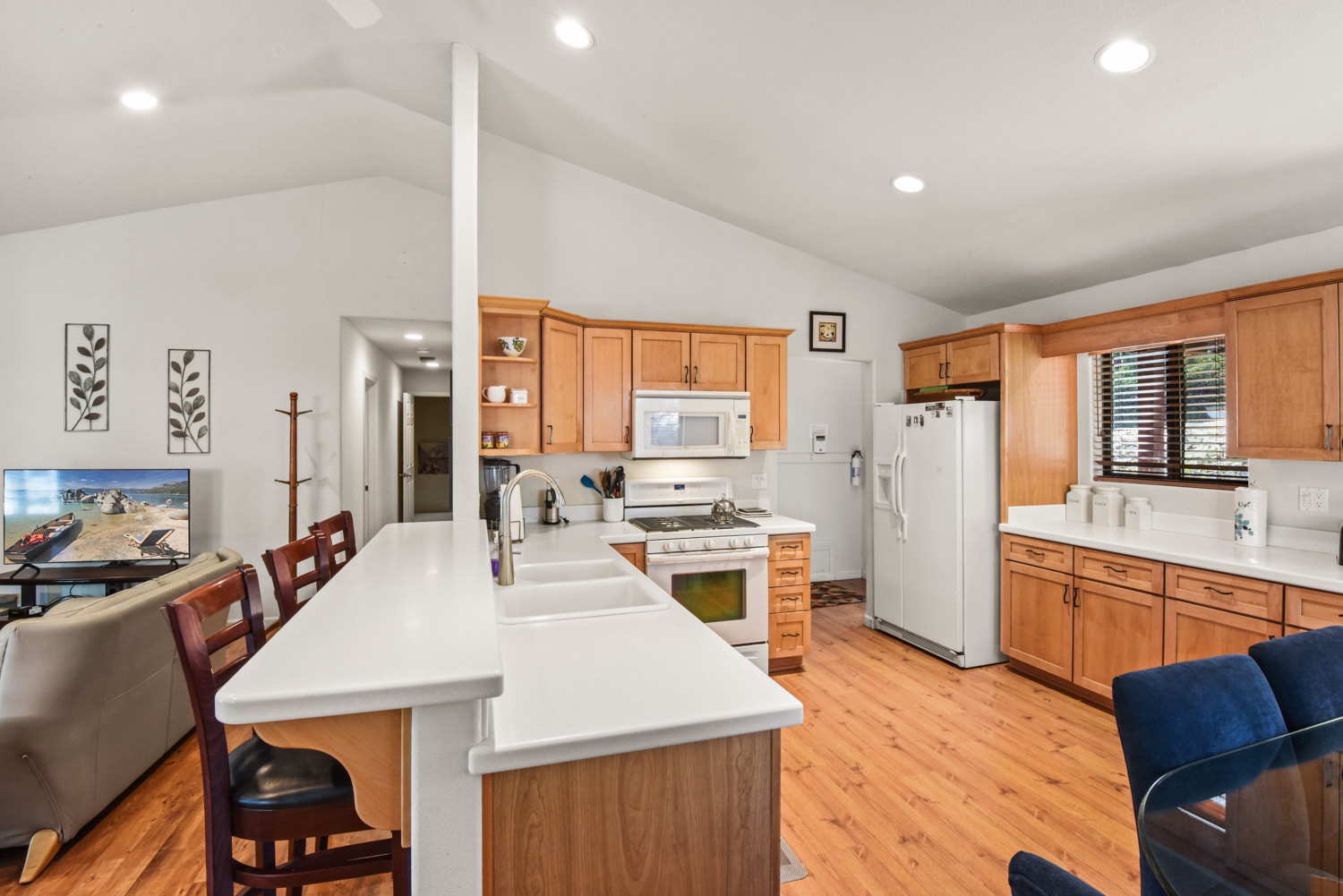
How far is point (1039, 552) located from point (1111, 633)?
21.7 inches

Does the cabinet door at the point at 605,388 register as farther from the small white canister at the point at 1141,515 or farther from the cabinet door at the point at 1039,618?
the small white canister at the point at 1141,515

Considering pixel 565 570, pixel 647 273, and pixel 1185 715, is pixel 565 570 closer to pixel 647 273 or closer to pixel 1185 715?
pixel 1185 715

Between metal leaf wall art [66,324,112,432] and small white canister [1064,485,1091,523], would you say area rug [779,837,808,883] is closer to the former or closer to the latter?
small white canister [1064,485,1091,523]

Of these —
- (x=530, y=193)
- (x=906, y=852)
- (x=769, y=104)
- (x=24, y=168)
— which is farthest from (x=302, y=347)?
(x=906, y=852)

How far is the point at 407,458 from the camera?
777 cm

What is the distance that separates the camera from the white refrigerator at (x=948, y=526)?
12.5ft

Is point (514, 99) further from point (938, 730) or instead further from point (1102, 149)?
point (938, 730)

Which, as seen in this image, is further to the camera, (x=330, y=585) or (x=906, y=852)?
(x=906, y=852)

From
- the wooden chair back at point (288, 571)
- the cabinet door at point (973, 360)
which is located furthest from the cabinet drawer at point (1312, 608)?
the wooden chair back at point (288, 571)

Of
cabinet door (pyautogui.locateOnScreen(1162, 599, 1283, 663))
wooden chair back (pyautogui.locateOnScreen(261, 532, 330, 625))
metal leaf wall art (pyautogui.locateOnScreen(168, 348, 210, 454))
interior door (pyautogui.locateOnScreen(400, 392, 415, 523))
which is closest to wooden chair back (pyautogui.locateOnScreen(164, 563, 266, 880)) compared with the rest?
wooden chair back (pyautogui.locateOnScreen(261, 532, 330, 625))

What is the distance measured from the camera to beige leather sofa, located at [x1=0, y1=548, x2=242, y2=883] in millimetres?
1949

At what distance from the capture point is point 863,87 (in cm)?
246

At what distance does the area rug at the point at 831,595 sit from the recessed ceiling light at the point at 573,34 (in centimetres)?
413

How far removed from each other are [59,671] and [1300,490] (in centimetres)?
491
